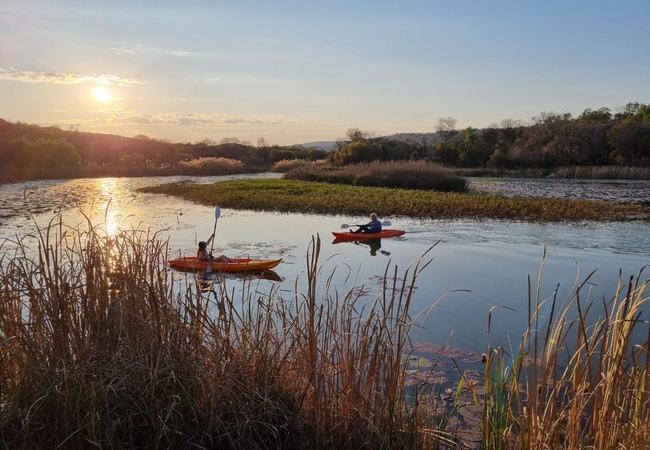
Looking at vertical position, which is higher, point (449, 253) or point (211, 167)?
point (211, 167)

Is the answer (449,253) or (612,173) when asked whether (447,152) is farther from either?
(449,253)

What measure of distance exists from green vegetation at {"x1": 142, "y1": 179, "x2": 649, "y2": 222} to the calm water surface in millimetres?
1126

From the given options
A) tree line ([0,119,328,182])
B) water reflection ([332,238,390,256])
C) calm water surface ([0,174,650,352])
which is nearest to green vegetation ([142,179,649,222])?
calm water surface ([0,174,650,352])

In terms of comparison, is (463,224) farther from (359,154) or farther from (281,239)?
(359,154)

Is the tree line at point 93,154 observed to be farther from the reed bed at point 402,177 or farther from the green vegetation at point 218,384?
the green vegetation at point 218,384

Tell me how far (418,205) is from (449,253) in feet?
24.1

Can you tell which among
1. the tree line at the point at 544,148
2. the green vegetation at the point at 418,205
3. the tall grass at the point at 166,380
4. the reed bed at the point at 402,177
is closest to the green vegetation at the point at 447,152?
the tree line at the point at 544,148

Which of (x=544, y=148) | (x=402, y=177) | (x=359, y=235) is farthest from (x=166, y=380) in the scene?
(x=544, y=148)

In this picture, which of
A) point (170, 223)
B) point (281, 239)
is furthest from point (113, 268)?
point (170, 223)

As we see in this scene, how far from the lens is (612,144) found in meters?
47.5

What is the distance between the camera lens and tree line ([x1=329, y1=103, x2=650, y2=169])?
152 feet

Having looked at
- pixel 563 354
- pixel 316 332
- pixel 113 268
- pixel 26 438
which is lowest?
pixel 563 354

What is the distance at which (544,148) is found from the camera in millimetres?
51375

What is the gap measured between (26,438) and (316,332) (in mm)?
1778
